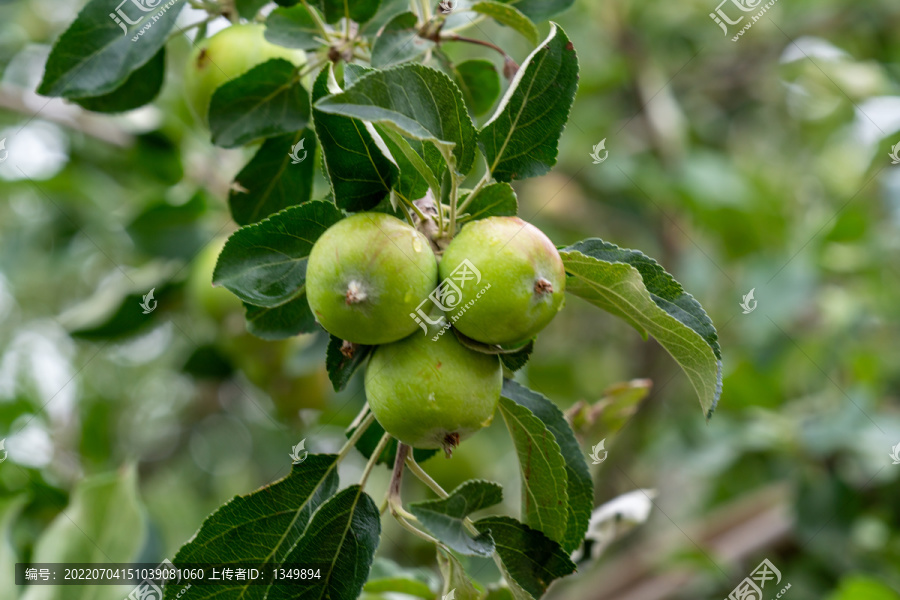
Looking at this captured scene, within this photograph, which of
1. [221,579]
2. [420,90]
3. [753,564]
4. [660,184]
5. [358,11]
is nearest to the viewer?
[420,90]

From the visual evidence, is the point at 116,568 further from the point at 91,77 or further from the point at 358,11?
the point at 358,11

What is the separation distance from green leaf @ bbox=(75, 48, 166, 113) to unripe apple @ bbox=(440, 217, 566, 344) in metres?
0.66

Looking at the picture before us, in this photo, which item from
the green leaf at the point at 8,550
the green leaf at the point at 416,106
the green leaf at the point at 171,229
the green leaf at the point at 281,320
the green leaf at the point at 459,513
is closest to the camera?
the green leaf at the point at 416,106

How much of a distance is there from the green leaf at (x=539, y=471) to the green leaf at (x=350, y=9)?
0.55 metres

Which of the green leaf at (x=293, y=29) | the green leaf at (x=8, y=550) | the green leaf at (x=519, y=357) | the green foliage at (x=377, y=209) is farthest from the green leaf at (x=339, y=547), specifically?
the green leaf at (x=8, y=550)

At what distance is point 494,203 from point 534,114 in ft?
0.35

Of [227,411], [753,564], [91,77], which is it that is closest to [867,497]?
[753,564]

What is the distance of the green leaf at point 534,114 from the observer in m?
0.78

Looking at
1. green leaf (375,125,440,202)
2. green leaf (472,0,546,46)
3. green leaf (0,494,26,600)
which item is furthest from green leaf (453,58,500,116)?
green leaf (0,494,26,600)

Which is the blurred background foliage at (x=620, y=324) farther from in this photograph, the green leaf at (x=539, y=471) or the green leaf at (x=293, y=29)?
the green leaf at (x=293, y=29)

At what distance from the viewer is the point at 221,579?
832 millimetres

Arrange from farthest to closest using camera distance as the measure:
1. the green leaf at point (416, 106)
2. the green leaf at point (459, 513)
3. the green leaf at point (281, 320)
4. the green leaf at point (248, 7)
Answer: the green leaf at point (248, 7) < the green leaf at point (281, 320) < the green leaf at point (459, 513) < the green leaf at point (416, 106)

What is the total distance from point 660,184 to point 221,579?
2150 millimetres

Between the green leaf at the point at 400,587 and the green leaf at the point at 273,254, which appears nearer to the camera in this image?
the green leaf at the point at 273,254
